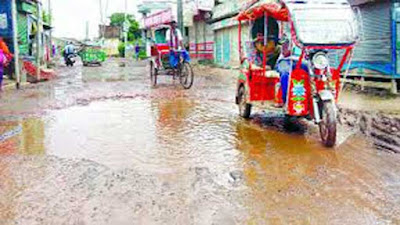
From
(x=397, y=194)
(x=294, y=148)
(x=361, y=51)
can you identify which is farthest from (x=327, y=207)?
(x=361, y=51)

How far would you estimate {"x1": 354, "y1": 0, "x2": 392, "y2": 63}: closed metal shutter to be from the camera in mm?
12492

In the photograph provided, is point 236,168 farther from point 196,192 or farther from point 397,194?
point 397,194

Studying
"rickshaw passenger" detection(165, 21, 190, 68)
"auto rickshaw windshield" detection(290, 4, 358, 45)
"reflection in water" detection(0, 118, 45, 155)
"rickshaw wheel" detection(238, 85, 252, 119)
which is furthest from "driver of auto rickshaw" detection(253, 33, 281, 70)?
"rickshaw passenger" detection(165, 21, 190, 68)

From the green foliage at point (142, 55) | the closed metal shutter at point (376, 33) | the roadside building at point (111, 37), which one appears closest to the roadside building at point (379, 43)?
the closed metal shutter at point (376, 33)

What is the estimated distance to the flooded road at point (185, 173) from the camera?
4348mm

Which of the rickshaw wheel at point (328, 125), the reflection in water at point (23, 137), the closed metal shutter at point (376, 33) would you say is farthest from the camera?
the closed metal shutter at point (376, 33)

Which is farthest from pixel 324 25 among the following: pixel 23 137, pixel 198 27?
pixel 198 27

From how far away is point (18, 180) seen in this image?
5453 millimetres

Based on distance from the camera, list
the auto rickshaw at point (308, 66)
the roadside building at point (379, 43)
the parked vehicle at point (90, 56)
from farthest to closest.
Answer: the parked vehicle at point (90, 56) < the roadside building at point (379, 43) < the auto rickshaw at point (308, 66)

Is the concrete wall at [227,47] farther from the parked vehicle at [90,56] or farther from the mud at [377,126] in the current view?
the mud at [377,126]

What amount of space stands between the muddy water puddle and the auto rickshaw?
446 millimetres

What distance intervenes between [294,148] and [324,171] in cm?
123

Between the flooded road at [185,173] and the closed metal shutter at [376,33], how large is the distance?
15.0 feet

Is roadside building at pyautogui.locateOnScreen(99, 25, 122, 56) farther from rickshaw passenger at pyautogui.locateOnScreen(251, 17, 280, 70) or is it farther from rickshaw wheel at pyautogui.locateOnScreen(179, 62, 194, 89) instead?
rickshaw passenger at pyautogui.locateOnScreen(251, 17, 280, 70)
